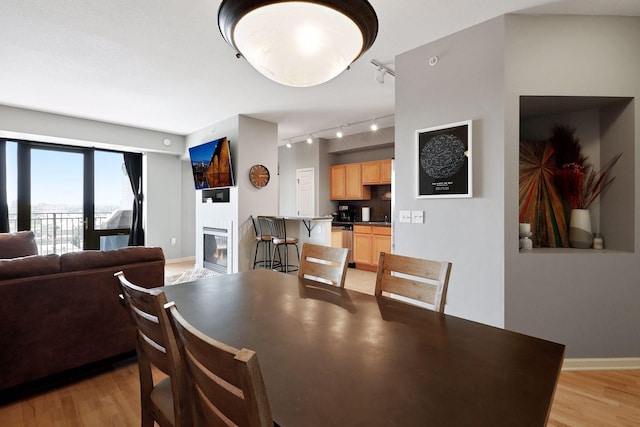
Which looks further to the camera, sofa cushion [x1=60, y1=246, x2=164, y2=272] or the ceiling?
the ceiling

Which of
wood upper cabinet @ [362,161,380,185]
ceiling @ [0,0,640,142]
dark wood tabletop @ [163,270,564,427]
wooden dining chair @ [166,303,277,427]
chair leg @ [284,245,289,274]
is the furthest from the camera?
wood upper cabinet @ [362,161,380,185]

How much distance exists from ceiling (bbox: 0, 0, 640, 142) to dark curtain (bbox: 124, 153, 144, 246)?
48.5 inches

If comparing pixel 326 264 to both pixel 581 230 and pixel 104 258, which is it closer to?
pixel 104 258

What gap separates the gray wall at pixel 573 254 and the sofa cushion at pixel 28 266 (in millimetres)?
3226

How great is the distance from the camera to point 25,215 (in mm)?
4887

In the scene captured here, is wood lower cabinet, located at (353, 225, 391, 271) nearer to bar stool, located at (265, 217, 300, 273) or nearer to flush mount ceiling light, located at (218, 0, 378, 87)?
bar stool, located at (265, 217, 300, 273)

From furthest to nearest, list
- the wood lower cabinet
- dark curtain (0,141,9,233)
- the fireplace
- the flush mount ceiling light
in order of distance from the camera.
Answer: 1. the wood lower cabinet
2. the fireplace
3. dark curtain (0,141,9,233)
4. the flush mount ceiling light

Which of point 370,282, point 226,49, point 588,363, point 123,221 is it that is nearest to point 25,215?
point 123,221

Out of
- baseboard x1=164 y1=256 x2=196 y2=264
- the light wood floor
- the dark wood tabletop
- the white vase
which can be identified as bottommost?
the light wood floor

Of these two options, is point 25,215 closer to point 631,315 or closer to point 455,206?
point 455,206

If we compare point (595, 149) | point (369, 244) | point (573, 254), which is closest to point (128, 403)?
point (573, 254)

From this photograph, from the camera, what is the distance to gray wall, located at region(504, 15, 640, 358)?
2.26m

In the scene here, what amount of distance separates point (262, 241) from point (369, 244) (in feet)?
6.56

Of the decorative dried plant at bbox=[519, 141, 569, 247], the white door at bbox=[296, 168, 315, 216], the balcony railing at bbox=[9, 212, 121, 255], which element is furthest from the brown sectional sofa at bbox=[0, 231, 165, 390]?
the white door at bbox=[296, 168, 315, 216]
